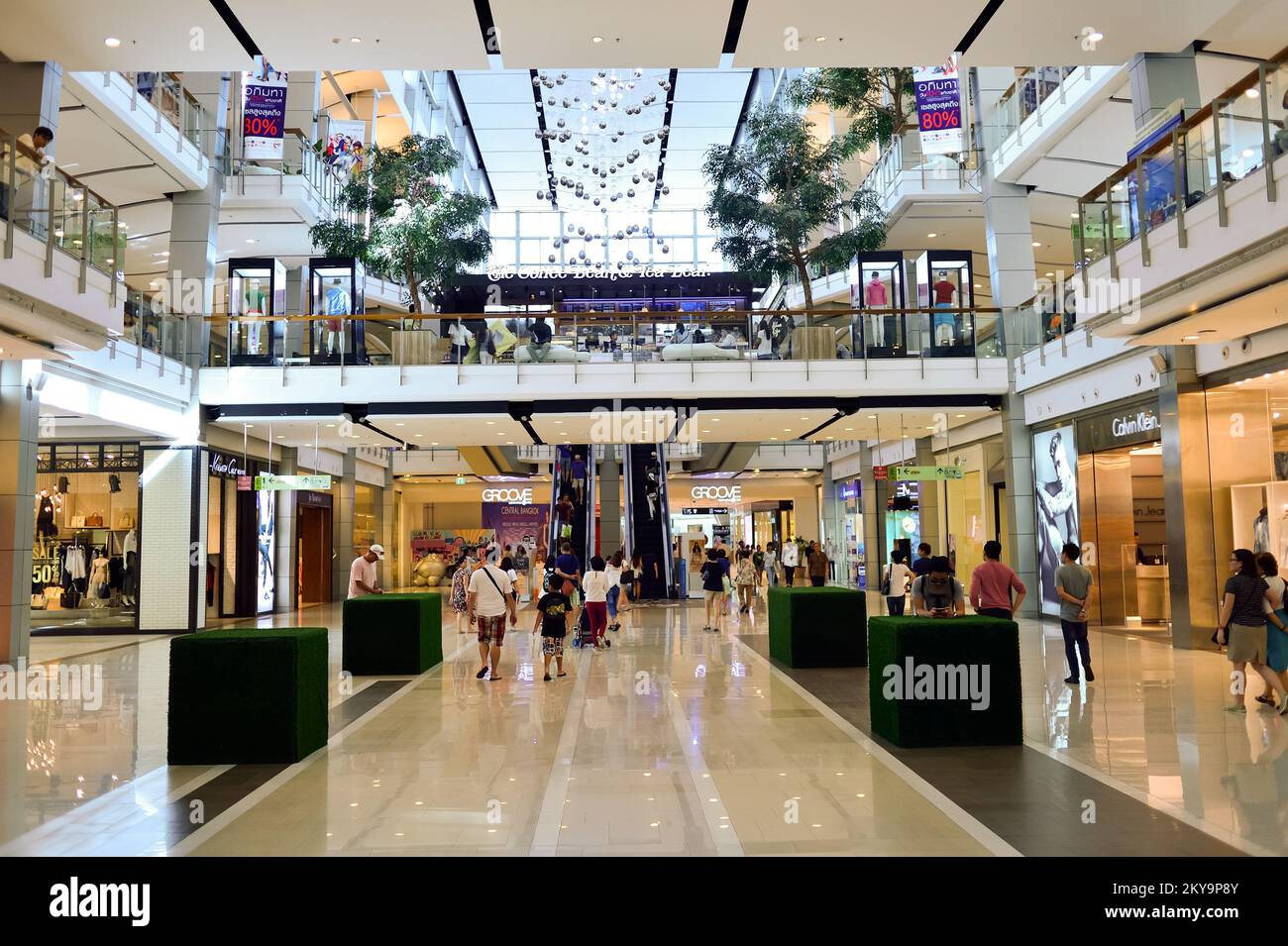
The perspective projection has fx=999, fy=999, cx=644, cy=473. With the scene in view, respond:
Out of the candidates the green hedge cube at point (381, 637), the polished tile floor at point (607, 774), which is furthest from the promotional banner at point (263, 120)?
the polished tile floor at point (607, 774)

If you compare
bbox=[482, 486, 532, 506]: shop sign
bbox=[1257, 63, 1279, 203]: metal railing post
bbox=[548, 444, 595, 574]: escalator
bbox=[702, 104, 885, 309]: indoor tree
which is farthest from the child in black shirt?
bbox=[482, 486, 532, 506]: shop sign

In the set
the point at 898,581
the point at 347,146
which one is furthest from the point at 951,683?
the point at 347,146

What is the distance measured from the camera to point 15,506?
1284cm

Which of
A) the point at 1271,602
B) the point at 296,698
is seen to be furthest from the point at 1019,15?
the point at 296,698

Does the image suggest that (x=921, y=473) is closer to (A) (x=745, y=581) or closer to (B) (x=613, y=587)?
(A) (x=745, y=581)

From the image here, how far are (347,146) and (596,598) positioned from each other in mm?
16225

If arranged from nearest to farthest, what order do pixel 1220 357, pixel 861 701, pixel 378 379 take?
pixel 861 701, pixel 1220 357, pixel 378 379

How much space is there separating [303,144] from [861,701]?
18.9 metres

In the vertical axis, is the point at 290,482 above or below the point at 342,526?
above

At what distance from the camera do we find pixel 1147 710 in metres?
8.52

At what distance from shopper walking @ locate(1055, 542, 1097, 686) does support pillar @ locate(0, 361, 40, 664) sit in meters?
12.4

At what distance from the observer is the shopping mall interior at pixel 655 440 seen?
6250 mm

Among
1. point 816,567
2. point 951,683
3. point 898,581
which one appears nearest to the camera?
point 951,683
